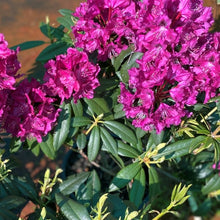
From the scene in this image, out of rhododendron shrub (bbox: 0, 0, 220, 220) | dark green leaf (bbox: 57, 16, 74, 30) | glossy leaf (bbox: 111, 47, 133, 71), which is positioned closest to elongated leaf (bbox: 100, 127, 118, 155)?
rhododendron shrub (bbox: 0, 0, 220, 220)

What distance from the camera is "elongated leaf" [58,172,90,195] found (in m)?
1.14

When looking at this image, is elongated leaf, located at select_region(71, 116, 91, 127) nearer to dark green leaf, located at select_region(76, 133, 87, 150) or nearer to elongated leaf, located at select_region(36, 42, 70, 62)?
dark green leaf, located at select_region(76, 133, 87, 150)

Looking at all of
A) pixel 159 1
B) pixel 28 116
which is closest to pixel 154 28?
pixel 159 1

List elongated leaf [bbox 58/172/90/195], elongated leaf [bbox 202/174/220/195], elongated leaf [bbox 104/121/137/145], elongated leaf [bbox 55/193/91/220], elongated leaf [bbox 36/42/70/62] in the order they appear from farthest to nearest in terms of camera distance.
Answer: elongated leaf [bbox 202/174/220/195], elongated leaf [bbox 36/42/70/62], elongated leaf [bbox 104/121/137/145], elongated leaf [bbox 58/172/90/195], elongated leaf [bbox 55/193/91/220]

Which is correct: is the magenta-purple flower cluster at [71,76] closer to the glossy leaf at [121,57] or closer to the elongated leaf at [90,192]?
the glossy leaf at [121,57]

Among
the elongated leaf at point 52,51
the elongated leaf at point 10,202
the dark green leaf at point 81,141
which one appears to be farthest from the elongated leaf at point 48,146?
the elongated leaf at point 52,51

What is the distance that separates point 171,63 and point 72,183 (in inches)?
20.4

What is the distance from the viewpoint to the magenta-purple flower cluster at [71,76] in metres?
1.06

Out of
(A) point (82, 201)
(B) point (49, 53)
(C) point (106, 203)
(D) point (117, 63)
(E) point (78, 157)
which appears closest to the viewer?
(C) point (106, 203)

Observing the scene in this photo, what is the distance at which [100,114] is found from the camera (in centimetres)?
121

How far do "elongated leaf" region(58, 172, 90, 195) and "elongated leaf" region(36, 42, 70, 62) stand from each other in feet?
1.64

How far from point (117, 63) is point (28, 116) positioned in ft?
1.16

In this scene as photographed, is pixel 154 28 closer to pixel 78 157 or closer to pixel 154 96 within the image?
pixel 154 96

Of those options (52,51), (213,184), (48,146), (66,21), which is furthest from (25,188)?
(213,184)
